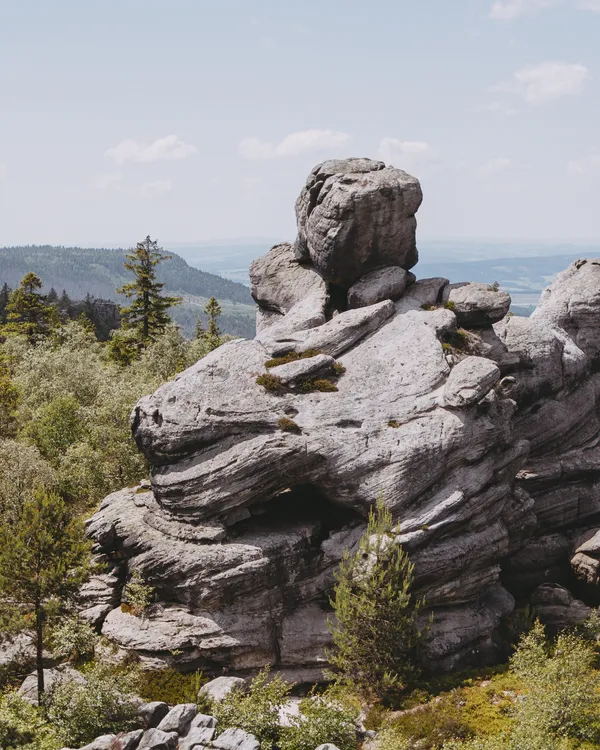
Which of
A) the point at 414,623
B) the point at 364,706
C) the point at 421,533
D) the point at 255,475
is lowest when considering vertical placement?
the point at 364,706

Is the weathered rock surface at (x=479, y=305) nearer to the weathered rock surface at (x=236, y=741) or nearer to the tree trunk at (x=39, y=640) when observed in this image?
the weathered rock surface at (x=236, y=741)

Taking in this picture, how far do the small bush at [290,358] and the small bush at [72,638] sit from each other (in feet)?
58.9

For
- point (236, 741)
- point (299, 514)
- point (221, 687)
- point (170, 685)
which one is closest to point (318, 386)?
point (299, 514)

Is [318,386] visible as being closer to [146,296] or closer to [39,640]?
[39,640]

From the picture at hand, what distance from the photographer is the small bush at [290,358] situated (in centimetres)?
4153

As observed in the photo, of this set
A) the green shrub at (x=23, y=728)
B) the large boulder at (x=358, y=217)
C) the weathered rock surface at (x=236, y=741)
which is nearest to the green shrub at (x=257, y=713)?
the weathered rock surface at (x=236, y=741)

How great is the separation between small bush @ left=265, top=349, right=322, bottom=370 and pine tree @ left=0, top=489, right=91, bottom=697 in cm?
1506

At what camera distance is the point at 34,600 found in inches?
1253

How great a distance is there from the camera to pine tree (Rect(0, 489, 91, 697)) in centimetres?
3108

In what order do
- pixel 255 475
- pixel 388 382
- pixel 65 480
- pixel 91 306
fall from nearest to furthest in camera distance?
pixel 255 475 → pixel 388 382 → pixel 65 480 → pixel 91 306

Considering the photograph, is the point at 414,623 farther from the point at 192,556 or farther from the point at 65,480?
the point at 65,480

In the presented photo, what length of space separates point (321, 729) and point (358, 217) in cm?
3247

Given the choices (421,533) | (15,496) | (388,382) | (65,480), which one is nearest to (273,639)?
(421,533)

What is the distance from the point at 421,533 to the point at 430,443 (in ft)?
16.6
